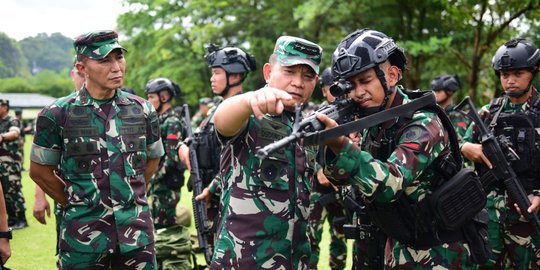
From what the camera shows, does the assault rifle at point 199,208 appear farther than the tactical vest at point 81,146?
Yes

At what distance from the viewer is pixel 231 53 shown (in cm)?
576

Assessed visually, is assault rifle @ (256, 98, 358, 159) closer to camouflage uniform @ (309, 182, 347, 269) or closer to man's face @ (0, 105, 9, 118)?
camouflage uniform @ (309, 182, 347, 269)

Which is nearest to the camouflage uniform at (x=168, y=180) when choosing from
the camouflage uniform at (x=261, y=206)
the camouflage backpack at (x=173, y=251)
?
the camouflage backpack at (x=173, y=251)

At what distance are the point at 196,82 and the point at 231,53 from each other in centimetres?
2279

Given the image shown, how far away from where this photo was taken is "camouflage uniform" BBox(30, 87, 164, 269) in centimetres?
374

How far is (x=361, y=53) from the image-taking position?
2.80 m

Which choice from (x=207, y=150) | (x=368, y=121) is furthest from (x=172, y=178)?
(x=368, y=121)

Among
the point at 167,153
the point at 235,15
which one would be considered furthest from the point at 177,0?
the point at 167,153

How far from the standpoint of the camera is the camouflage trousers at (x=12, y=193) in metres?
9.86

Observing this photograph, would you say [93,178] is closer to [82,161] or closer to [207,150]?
[82,161]

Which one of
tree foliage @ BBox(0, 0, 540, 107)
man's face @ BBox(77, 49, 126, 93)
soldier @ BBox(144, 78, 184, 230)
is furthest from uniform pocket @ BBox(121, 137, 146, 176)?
tree foliage @ BBox(0, 0, 540, 107)

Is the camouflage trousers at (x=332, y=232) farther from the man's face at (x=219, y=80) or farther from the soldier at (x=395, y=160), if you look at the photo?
the soldier at (x=395, y=160)

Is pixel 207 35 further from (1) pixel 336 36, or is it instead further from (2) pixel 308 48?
(2) pixel 308 48

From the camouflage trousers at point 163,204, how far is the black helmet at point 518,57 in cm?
480
